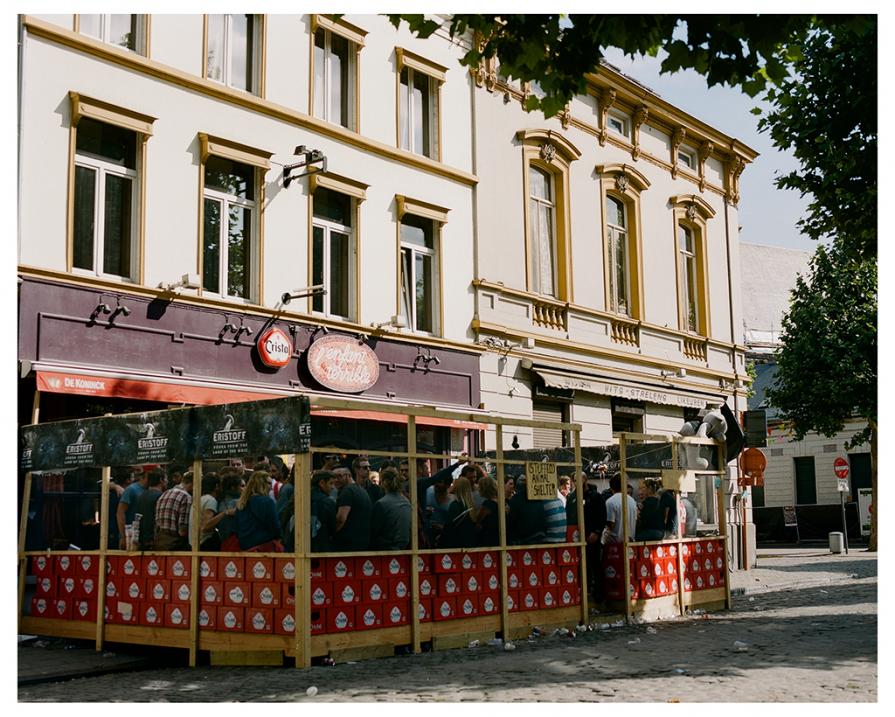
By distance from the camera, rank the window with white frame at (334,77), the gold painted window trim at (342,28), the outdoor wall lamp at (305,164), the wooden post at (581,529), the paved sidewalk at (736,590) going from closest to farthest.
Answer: the paved sidewalk at (736,590), the wooden post at (581,529), the outdoor wall lamp at (305,164), the gold painted window trim at (342,28), the window with white frame at (334,77)

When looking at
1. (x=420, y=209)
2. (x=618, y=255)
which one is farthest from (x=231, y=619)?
(x=618, y=255)

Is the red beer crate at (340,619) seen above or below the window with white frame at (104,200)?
below

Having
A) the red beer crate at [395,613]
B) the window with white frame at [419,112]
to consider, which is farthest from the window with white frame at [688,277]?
the red beer crate at [395,613]

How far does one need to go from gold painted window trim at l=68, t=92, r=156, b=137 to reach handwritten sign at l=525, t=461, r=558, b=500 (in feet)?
23.0

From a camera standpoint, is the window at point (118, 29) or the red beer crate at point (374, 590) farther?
the window at point (118, 29)

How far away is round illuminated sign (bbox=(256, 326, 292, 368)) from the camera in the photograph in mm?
16641

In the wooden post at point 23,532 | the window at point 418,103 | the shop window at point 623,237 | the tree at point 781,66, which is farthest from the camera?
the shop window at point 623,237

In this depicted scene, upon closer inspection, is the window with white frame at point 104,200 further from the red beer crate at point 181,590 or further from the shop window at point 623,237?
the shop window at point 623,237

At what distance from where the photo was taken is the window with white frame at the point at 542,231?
2214 centimetres

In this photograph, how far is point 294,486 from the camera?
36.0ft

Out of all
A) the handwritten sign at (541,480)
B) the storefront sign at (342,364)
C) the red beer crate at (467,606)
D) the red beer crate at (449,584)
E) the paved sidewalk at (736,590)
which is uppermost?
the storefront sign at (342,364)

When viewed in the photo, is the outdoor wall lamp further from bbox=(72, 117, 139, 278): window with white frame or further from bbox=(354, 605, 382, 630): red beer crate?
bbox=(354, 605, 382, 630): red beer crate

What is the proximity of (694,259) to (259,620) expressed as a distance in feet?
63.4

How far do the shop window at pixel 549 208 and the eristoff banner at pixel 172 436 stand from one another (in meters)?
10.9
